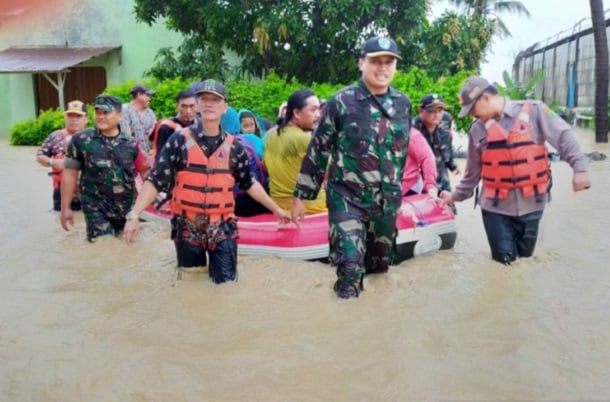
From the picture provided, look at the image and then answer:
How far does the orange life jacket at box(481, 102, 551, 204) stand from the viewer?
4461 millimetres

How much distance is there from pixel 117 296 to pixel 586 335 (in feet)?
10.1

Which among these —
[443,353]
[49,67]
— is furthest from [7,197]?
[49,67]

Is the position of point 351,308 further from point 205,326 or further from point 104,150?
point 104,150

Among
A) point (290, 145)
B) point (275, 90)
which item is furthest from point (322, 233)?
point (275, 90)

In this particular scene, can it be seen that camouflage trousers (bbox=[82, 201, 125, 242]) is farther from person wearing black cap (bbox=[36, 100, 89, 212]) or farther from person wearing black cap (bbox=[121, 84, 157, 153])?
person wearing black cap (bbox=[121, 84, 157, 153])

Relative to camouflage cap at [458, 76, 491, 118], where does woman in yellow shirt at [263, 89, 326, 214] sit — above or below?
below

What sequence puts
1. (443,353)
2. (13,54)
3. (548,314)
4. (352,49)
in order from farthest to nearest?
1. (13,54)
2. (352,49)
3. (548,314)
4. (443,353)

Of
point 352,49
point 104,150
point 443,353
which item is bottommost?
point 443,353

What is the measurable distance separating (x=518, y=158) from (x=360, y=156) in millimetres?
1156

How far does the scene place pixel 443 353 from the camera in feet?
12.1

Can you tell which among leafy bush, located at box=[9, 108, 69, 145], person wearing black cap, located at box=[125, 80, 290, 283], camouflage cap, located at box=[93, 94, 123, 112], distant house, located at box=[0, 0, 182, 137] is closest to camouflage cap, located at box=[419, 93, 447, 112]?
person wearing black cap, located at box=[125, 80, 290, 283]

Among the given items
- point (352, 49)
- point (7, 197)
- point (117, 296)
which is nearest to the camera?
point (117, 296)

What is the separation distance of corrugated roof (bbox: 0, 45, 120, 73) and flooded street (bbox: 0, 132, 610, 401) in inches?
561

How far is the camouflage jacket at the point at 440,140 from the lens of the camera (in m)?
6.32
